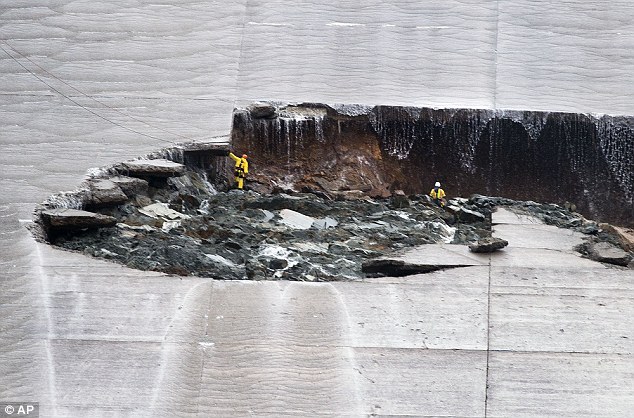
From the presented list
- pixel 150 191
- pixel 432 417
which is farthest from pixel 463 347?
pixel 150 191

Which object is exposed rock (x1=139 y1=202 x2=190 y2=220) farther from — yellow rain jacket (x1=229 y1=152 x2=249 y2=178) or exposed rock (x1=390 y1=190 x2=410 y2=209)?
exposed rock (x1=390 y1=190 x2=410 y2=209)

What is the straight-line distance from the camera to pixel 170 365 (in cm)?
1434

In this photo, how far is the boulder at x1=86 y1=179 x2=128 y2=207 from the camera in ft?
57.7

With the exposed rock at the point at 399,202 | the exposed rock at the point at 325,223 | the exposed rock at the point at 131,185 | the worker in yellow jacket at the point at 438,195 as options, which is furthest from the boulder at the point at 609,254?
the exposed rock at the point at 131,185

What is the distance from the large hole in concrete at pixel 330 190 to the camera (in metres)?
16.5

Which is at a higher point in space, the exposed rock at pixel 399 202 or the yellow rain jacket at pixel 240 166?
the yellow rain jacket at pixel 240 166

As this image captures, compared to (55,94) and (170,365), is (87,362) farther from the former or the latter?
(55,94)

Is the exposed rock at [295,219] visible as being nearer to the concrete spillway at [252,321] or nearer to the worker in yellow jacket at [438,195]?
the concrete spillway at [252,321]

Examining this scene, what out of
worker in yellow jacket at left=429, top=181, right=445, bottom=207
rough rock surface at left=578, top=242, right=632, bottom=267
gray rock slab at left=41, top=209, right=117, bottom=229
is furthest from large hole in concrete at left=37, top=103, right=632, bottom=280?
rough rock surface at left=578, top=242, right=632, bottom=267

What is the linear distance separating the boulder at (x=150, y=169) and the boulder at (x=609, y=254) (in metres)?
6.16

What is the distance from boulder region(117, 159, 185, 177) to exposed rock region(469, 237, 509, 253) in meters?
4.80

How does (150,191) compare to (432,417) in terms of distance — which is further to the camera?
(150,191)

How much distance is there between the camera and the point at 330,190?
20.5 metres

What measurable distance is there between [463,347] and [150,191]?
5.90 m
